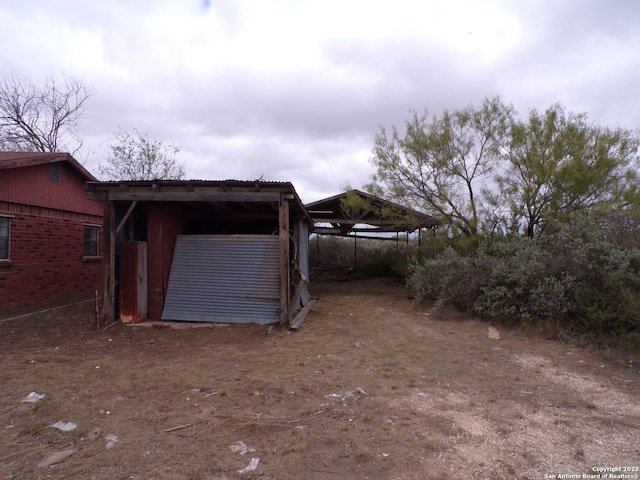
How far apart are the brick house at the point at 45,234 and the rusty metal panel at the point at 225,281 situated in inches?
149

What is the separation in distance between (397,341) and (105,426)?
4807mm

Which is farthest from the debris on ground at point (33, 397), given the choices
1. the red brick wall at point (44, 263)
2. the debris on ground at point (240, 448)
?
the red brick wall at point (44, 263)

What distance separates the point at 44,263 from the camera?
10375 mm

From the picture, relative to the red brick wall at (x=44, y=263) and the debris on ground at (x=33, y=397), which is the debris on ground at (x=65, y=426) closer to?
the debris on ground at (x=33, y=397)

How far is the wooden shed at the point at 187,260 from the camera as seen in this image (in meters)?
8.00

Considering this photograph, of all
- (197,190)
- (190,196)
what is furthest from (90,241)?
(197,190)

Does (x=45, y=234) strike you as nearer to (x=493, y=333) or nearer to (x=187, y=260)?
(x=187, y=260)

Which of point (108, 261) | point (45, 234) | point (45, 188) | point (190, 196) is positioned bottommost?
point (108, 261)

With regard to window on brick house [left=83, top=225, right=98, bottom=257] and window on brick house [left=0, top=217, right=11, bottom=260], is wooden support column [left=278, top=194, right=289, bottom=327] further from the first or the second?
window on brick house [left=83, top=225, right=98, bottom=257]

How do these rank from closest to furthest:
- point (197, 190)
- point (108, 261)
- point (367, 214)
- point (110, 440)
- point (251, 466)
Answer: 1. point (251, 466)
2. point (110, 440)
3. point (197, 190)
4. point (108, 261)
5. point (367, 214)

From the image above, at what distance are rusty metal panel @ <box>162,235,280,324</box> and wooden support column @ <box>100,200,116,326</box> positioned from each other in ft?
3.45

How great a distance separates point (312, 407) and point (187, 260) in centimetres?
572

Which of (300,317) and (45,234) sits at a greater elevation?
(45,234)

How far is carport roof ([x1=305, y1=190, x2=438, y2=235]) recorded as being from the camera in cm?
1290
